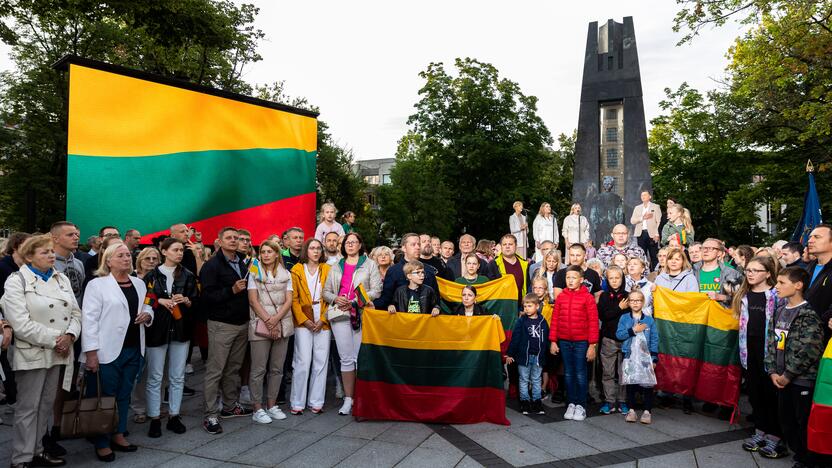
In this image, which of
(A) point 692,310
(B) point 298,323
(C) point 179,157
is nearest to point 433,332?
(B) point 298,323

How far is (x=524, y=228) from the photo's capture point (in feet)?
51.0

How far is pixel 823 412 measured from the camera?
4.68m

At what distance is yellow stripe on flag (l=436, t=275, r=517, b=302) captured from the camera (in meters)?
7.72

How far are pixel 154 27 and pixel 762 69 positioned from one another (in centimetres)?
2025

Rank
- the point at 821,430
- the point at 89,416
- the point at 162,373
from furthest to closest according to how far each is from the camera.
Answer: the point at 162,373 → the point at 89,416 → the point at 821,430

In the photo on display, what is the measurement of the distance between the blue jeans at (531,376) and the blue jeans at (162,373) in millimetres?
3824

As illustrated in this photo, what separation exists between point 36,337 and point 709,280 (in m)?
7.47

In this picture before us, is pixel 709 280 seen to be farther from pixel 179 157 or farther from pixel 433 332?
pixel 179 157

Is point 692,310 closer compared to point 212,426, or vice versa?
point 212,426

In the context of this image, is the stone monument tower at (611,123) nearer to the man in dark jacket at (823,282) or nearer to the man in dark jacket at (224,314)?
the man in dark jacket at (823,282)

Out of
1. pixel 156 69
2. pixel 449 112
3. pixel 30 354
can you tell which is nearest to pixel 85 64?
pixel 30 354

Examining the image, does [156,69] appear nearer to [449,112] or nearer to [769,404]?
[449,112]

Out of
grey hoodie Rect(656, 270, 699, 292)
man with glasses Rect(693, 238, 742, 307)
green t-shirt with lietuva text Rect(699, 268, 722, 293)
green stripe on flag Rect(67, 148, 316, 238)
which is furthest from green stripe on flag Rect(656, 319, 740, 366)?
green stripe on flag Rect(67, 148, 316, 238)

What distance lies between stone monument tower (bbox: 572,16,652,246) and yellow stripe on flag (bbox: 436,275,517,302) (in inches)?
425
